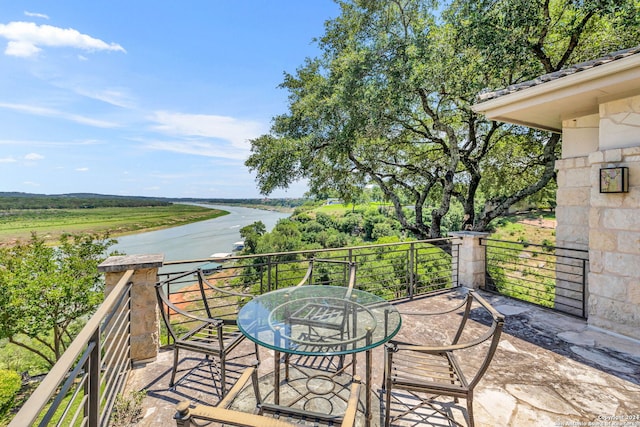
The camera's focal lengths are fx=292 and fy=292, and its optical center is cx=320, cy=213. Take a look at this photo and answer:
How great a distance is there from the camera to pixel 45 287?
327 inches

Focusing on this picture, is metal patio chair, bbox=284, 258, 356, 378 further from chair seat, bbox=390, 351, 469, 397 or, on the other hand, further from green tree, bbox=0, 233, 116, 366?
green tree, bbox=0, 233, 116, 366

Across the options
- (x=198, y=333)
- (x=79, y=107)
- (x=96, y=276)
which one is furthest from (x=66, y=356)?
(x=79, y=107)

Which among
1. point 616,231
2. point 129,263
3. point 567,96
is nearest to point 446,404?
point 129,263

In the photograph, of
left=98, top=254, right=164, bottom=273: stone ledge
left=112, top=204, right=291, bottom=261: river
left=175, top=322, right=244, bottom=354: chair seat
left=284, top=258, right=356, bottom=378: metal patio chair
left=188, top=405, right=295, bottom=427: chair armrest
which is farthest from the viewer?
left=112, top=204, right=291, bottom=261: river

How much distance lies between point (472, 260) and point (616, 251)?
1.89 metres

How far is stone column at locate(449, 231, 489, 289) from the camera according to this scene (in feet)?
16.3

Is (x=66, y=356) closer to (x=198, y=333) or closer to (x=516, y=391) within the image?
(x=198, y=333)

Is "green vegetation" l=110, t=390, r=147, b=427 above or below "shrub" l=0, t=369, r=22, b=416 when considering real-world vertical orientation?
above

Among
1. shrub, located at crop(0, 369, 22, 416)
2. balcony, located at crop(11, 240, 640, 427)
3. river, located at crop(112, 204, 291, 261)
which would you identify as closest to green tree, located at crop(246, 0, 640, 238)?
balcony, located at crop(11, 240, 640, 427)

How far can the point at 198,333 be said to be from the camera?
2541mm

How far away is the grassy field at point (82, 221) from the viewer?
49.2 ft

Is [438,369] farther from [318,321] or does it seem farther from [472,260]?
[472,260]

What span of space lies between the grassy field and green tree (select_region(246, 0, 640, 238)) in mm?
9769

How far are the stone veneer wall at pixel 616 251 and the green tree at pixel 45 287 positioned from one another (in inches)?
460
